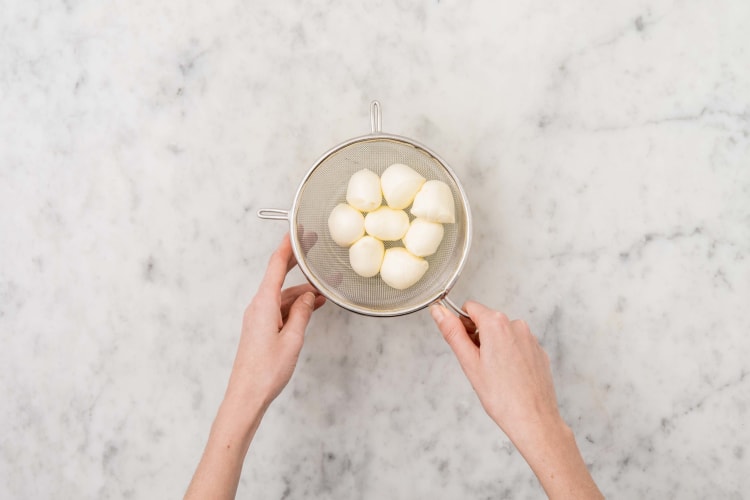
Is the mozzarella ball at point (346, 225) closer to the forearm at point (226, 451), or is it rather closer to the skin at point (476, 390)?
the skin at point (476, 390)

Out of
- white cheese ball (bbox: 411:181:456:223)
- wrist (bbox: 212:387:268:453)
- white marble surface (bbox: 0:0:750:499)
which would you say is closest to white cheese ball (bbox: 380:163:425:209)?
white cheese ball (bbox: 411:181:456:223)

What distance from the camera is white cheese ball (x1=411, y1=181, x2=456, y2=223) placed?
2.78ft

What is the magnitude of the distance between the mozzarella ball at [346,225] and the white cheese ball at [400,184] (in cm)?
5

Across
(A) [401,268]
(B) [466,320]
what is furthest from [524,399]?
(A) [401,268]

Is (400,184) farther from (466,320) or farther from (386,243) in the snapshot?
(466,320)

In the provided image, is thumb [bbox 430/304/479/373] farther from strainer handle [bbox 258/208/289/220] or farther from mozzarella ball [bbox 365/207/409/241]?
strainer handle [bbox 258/208/289/220]

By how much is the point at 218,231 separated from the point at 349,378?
33cm

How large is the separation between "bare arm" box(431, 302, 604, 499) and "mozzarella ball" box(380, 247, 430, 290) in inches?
4.4

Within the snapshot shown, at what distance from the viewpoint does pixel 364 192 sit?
0.85 m

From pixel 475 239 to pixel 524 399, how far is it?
304 mm

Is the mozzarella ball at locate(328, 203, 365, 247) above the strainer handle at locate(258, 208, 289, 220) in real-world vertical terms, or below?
below

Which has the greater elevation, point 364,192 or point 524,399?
point 364,192

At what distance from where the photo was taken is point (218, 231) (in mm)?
983

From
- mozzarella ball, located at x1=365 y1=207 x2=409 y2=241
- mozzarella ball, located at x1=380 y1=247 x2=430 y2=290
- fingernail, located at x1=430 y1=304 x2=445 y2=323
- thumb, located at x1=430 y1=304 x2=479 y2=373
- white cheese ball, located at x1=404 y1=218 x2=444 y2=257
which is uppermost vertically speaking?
mozzarella ball, located at x1=365 y1=207 x2=409 y2=241
